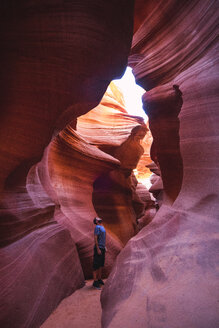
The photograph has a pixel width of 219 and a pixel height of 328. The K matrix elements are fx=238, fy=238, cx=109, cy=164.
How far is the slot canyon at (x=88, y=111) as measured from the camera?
2182mm

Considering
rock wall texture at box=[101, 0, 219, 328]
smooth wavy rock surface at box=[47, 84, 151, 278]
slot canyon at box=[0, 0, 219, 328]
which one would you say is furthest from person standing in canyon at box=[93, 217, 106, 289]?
smooth wavy rock surface at box=[47, 84, 151, 278]

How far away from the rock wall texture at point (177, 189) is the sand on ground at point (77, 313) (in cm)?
20

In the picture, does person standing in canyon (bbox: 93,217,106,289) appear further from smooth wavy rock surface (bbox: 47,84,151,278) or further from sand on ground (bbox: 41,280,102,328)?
smooth wavy rock surface (bbox: 47,84,151,278)

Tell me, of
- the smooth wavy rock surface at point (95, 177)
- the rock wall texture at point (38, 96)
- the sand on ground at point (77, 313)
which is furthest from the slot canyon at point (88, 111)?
the smooth wavy rock surface at point (95, 177)

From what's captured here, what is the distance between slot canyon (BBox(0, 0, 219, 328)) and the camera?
85.9 inches

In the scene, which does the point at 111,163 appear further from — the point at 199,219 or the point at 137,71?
the point at 199,219

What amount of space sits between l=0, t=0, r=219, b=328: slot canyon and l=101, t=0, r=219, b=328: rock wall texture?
0.01m

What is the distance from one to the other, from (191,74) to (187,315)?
340 centimetres

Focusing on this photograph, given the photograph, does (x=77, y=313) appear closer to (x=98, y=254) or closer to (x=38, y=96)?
(x=98, y=254)

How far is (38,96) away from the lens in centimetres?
275

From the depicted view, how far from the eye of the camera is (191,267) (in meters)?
2.33

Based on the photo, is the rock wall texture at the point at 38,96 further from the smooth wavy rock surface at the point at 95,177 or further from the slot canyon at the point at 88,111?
the smooth wavy rock surface at the point at 95,177

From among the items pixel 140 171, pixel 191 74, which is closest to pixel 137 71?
pixel 191 74

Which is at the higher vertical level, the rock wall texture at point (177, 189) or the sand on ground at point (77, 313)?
the rock wall texture at point (177, 189)
